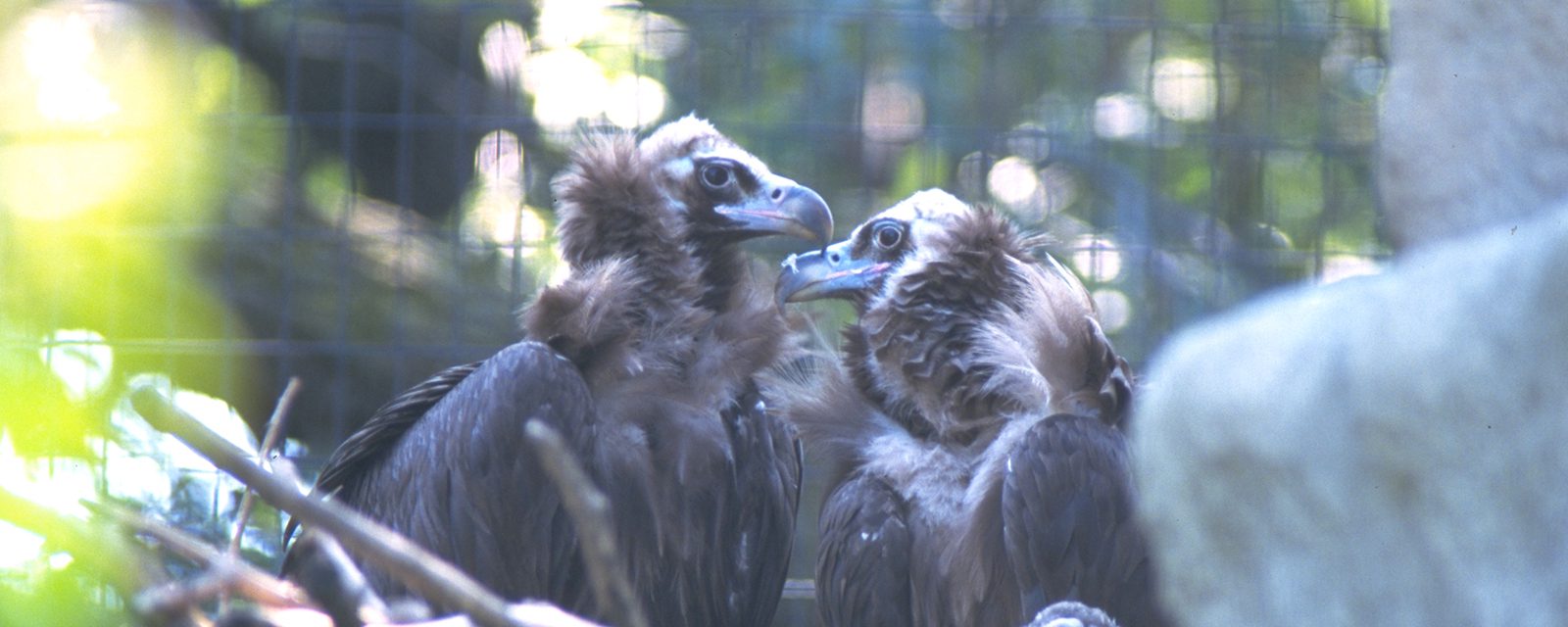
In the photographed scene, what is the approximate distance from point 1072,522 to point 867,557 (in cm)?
38

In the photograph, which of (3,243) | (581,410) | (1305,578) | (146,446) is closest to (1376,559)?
(1305,578)

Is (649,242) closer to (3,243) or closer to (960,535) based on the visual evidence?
(960,535)

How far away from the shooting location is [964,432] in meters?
2.83

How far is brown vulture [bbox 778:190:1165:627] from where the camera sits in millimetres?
2537

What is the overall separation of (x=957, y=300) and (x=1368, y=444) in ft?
5.68

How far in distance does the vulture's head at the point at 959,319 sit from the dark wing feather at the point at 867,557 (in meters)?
0.16

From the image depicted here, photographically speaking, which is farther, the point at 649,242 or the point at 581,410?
the point at 649,242

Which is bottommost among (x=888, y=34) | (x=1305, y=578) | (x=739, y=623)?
(x=739, y=623)

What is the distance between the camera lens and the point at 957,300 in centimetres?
292

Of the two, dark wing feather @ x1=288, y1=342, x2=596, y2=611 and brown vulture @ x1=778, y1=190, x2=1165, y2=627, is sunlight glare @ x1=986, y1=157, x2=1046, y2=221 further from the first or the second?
dark wing feather @ x1=288, y1=342, x2=596, y2=611

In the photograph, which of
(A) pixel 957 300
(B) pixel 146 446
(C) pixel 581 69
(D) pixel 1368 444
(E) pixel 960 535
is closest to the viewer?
(D) pixel 1368 444

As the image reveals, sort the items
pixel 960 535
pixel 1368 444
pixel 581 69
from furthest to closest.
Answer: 1. pixel 581 69
2. pixel 960 535
3. pixel 1368 444

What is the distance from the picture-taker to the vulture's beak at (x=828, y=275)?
3062mm

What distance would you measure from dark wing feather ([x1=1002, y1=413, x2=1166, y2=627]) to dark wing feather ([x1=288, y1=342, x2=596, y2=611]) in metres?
0.69
